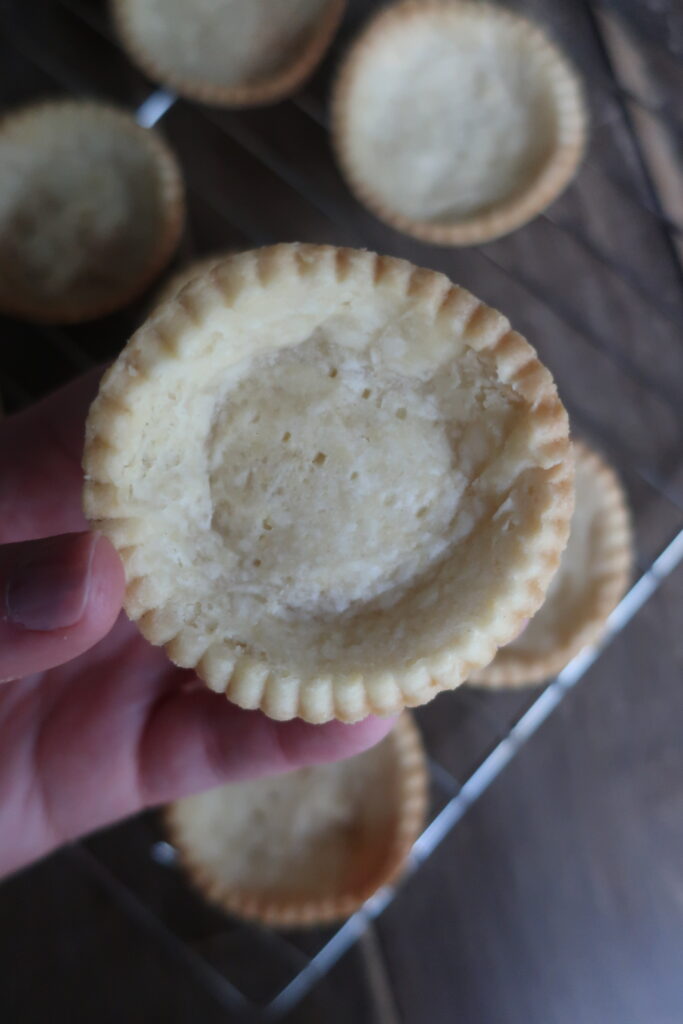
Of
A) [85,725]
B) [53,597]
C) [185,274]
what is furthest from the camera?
[185,274]

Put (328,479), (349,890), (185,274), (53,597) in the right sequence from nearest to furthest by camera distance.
Answer: (53,597) → (328,479) → (349,890) → (185,274)

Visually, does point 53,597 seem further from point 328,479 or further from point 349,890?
point 349,890

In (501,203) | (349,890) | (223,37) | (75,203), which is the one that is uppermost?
(223,37)

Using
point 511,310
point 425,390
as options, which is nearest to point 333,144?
point 511,310

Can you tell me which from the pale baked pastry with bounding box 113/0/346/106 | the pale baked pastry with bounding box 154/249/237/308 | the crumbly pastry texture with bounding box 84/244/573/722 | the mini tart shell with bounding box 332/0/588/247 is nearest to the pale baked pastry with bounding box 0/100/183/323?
the pale baked pastry with bounding box 154/249/237/308

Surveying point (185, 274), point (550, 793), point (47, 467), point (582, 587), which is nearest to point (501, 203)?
point (185, 274)

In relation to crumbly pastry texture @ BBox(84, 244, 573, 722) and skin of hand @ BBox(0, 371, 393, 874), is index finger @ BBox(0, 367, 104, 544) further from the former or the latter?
crumbly pastry texture @ BBox(84, 244, 573, 722)
